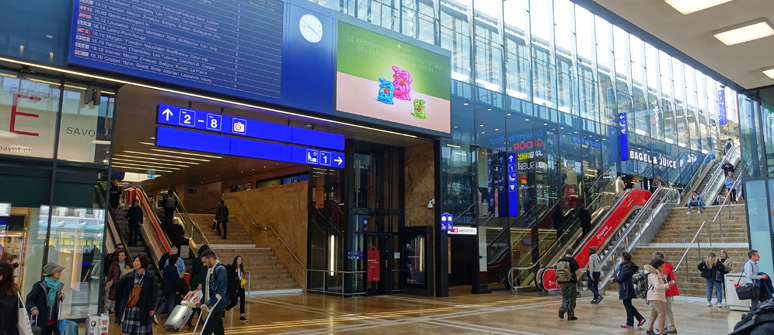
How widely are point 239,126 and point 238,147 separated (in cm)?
43

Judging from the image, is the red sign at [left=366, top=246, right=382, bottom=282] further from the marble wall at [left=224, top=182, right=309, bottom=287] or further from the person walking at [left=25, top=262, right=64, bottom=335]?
the person walking at [left=25, top=262, right=64, bottom=335]

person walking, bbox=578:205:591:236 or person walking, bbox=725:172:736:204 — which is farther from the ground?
person walking, bbox=725:172:736:204

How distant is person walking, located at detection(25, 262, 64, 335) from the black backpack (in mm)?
5627

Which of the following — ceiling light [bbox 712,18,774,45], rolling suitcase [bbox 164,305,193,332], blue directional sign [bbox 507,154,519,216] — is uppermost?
ceiling light [bbox 712,18,774,45]

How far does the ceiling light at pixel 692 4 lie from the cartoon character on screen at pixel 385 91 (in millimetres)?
8283

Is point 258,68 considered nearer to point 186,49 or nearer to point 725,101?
point 186,49

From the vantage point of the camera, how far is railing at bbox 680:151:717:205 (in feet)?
82.2

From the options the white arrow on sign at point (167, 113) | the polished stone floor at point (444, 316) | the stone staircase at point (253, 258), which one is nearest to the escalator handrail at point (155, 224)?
the stone staircase at point (253, 258)

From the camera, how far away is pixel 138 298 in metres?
6.15

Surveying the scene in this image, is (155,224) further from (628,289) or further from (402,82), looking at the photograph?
(628,289)

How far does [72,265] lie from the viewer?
8.63 metres

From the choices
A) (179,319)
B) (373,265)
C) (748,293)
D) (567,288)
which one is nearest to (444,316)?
(567,288)

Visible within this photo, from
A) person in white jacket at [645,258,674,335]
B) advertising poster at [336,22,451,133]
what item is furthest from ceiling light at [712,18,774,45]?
advertising poster at [336,22,451,133]

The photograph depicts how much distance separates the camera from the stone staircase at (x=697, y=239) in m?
13.7
